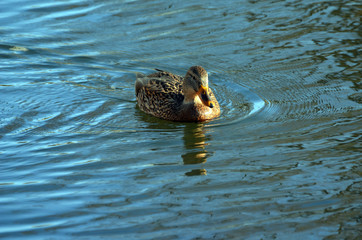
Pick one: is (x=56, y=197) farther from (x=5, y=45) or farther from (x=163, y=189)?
(x=5, y=45)

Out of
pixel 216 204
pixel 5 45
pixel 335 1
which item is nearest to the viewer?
pixel 216 204

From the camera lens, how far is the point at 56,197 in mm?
6629

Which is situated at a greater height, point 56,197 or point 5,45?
point 5,45

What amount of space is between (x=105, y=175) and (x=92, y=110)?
99.5 inches

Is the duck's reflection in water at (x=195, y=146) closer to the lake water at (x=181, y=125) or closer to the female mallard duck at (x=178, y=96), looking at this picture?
the lake water at (x=181, y=125)

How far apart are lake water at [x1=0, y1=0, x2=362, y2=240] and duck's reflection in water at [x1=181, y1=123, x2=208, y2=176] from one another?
0.12ft

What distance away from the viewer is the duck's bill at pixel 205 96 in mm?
8617

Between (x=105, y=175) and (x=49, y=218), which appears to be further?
(x=105, y=175)

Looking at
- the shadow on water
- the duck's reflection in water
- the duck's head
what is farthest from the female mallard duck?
the duck's reflection in water

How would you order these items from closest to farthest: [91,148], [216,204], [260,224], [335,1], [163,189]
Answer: [260,224] < [216,204] < [163,189] < [91,148] < [335,1]

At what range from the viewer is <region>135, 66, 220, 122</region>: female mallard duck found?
8930mm

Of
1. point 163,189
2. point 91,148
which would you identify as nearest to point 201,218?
point 163,189

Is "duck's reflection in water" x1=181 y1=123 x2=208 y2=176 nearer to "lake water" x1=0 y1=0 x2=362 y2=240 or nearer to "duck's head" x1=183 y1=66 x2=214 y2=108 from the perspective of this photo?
"lake water" x1=0 y1=0 x2=362 y2=240

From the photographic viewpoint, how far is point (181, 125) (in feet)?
30.0
